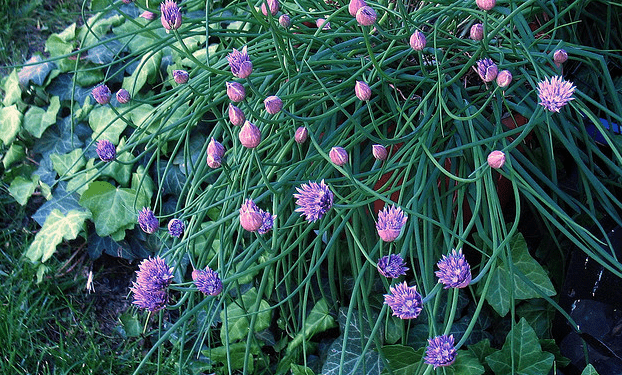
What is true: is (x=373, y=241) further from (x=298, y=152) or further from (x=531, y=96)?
(x=531, y=96)

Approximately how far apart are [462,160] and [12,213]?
3.77ft

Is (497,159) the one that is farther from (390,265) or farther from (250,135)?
(250,135)

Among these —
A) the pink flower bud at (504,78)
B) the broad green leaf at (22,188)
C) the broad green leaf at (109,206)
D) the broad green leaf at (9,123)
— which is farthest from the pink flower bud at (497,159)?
the broad green leaf at (9,123)

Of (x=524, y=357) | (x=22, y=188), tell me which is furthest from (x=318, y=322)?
(x=22, y=188)

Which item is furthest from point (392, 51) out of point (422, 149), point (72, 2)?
point (72, 2)

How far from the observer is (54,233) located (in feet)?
4.77

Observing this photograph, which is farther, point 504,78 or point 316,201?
point 504,78

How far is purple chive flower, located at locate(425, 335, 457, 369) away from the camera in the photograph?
28.9 inches

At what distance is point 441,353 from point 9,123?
136 centimetres

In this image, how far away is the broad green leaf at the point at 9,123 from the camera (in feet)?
5.44

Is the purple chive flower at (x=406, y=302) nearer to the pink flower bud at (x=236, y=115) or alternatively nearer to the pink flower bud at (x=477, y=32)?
the pink flower bud at (x=236, y=115)

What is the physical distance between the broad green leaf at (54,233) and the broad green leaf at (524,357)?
0.92 m

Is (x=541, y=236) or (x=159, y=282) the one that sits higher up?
(x=159, y=282)

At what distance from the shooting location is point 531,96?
1.13 m
